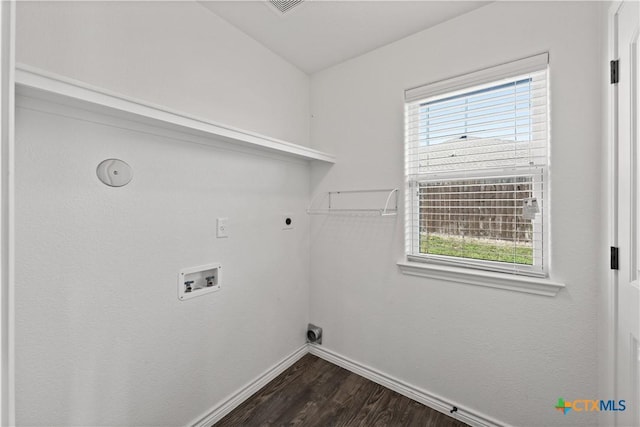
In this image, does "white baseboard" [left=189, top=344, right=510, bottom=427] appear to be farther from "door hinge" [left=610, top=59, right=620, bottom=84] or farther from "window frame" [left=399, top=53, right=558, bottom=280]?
"door hinge" [left=610, top=59, right=620, bottom=84]

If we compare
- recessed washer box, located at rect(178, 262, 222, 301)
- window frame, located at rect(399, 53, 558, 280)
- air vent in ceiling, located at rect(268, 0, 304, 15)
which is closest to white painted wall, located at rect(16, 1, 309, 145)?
air vent in ceiling, located at rect(268, 0, 304, 15)

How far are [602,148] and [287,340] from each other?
2.23 m

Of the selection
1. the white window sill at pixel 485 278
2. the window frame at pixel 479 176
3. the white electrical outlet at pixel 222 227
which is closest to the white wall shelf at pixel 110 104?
the white electrical outlet at pixel 222 227

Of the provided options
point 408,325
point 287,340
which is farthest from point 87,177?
point 408,325

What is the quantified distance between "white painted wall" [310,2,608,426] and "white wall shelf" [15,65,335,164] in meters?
0.92

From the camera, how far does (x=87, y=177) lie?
43.9 inches

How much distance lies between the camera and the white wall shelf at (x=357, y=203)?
186 centimetres

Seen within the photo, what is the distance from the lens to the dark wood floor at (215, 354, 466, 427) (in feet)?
5.18

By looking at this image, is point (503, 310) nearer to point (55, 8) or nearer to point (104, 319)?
point (104, 319)

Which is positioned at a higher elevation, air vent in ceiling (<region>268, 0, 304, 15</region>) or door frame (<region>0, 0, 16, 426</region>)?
air vent in ceiling (<region>268, 0, 304, 15</region>)

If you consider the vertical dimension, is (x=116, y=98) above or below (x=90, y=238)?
above

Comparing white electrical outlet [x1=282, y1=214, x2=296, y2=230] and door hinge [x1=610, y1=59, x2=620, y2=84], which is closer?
door hinge [x1=610, y1=59, x2=620, y2=84]

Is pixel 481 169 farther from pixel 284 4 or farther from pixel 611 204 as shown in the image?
pixel 284 4

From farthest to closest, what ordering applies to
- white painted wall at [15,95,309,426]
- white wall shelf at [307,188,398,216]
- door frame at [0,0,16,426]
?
white wall shelf at [307,188,398,216]
white painted wall at [15,95,309,426]
door frame at [0,0,16,426]
